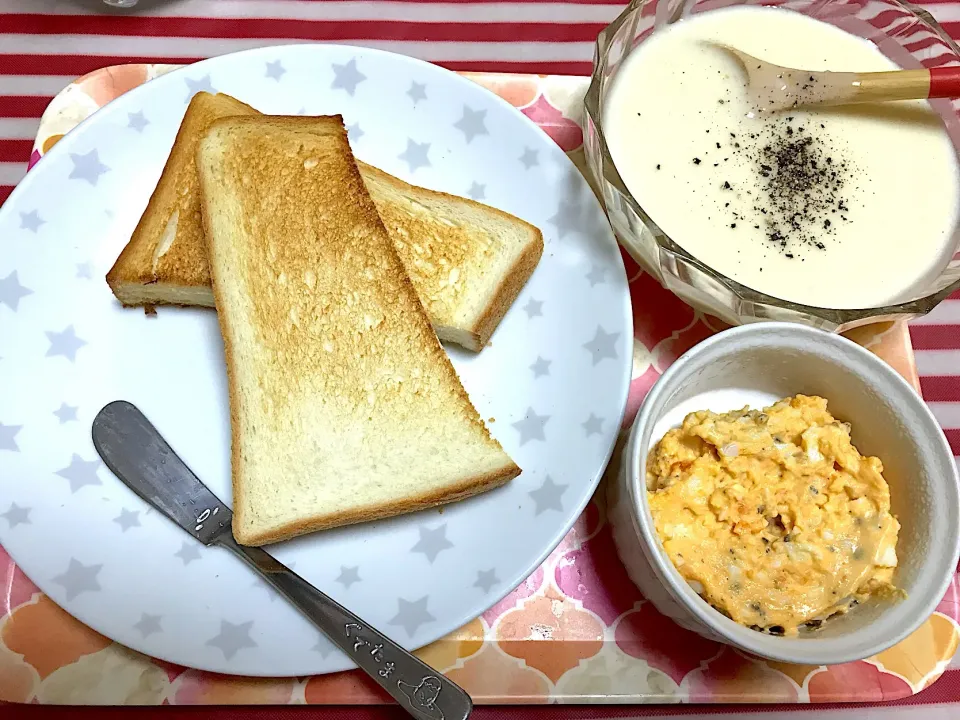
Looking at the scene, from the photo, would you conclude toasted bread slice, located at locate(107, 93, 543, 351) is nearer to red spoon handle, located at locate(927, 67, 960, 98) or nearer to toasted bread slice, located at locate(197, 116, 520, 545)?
toasted bread slice, located at locate(197, 116, 520, 545)

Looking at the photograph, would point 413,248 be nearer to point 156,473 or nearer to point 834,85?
point 156,473

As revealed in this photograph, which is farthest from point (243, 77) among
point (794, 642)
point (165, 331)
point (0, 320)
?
point (794, 642)

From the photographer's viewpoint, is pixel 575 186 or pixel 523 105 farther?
pixel 523 105

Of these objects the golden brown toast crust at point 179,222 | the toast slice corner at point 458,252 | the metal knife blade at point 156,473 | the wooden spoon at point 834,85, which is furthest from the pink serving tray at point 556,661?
the wooden spoon at point 834,85

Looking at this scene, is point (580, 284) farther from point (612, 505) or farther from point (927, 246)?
point (927, 246)

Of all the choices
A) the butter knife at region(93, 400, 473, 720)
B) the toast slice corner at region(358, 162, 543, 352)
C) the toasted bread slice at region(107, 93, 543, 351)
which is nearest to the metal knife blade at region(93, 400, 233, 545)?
the butter knife at region(93, 400, 473, 720)

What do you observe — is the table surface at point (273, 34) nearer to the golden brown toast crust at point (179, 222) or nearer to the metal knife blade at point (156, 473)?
the golden brown toast crust at point (179, 222)
